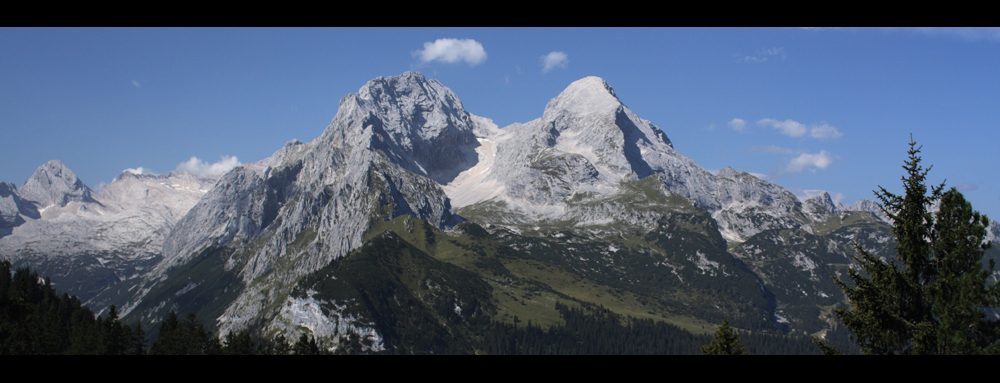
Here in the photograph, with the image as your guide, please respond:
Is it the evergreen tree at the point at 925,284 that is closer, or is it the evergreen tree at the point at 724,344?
the evergreen tree at the point at 925,284

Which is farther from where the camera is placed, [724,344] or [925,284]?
[724,344]

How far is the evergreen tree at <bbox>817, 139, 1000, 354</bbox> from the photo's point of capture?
29.3 meters

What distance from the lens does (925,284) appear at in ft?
102

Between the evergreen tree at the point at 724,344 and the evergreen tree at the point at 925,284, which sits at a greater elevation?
the evergreen tree at the point at 925,284

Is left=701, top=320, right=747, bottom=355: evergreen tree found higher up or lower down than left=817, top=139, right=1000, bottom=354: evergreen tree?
lower down

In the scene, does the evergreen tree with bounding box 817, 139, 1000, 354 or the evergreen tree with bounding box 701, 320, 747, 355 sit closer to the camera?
the evergreen tree with bounding box 817, 139, 1000, 354

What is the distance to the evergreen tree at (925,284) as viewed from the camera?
29.3 meters

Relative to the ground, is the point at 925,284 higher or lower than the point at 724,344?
higher
